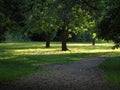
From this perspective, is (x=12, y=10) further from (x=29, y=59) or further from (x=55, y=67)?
(x=29, y=59)

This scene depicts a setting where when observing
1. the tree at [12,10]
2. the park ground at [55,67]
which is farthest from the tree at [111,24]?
the tree at [12,10]

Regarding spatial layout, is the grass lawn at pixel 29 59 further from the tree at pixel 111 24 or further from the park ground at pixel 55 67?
the tree at pixel 111 24

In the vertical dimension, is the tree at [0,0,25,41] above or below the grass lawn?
above

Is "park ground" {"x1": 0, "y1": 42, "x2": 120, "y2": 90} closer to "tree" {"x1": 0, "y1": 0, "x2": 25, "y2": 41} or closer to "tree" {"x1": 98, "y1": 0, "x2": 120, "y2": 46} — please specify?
"tree" {"x1": 98, "y1": 0, "x2": 120, "y2": 46}

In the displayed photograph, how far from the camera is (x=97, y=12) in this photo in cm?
1549

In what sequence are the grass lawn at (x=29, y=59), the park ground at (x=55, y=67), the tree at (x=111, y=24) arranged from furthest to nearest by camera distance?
1. the grass lawn at (x=29, y=59)
2. the park ground at (x=55, y=67)
3. the tree at (x=111, y=24)

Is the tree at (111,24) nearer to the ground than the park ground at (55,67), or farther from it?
farther from it

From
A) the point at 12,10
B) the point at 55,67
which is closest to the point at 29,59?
the point at 55,67

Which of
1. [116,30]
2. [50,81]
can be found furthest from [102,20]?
[50,81]

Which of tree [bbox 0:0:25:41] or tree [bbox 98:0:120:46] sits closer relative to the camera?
tree [bbox 0:0:25:41]

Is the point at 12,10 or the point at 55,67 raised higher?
the point at 12,10

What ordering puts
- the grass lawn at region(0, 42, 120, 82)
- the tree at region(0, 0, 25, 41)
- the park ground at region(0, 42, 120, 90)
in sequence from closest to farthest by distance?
the tree at region(0, 0, 25, 41), the park ground at region(0, 42, 120, 90), the grass lawn at region(0, 42, 120, 82)

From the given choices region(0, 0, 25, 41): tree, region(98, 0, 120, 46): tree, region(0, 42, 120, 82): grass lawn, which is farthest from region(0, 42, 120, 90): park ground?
region(0, 0, 25, 41): tree

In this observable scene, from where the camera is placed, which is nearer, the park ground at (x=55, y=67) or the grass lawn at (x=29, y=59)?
the park ground at (x=55, y=67)
